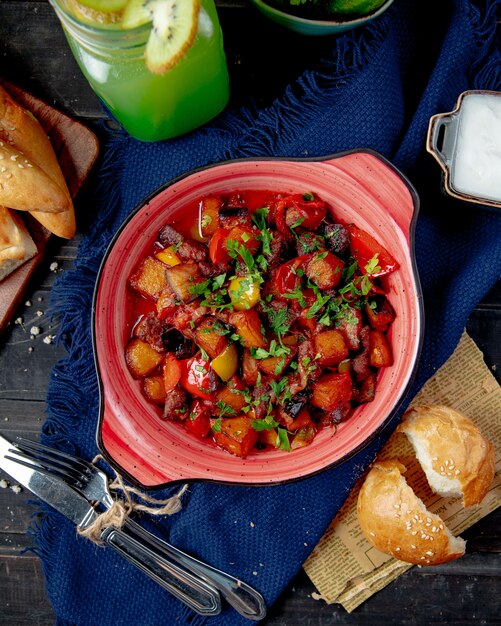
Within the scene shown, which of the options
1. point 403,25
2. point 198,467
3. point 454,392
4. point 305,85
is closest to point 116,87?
point 305,85

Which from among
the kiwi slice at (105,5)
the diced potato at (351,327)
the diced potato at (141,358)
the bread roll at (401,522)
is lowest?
the bread roll at (401,522)

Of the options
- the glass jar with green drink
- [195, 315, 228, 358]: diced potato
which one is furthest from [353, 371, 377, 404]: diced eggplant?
the glass jar with green drink

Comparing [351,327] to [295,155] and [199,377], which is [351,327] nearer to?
[199,377]

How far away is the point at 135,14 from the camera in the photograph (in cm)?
173

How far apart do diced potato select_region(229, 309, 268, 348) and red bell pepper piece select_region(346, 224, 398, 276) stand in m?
0.40

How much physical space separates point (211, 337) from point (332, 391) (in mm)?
422

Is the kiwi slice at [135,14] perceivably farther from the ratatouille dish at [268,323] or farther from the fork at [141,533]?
the fork at [141,533]

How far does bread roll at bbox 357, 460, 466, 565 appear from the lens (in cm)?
230

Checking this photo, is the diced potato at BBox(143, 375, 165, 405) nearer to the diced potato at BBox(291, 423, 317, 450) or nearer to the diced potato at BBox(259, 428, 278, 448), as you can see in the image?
the diced potato at BBox(259, 428, 278, 448)

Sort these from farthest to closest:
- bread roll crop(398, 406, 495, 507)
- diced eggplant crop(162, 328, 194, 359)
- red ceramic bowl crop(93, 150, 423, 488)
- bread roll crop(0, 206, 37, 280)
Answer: bread roll crop(0, 206, 37, 280) → bread roll crop(398, 406, 495, 507) → diced eggplant crop(162, 328, 194, 359) → red ceramic bowl crop(93, 150, 423, 488)

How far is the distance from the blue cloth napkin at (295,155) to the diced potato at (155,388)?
35 cm

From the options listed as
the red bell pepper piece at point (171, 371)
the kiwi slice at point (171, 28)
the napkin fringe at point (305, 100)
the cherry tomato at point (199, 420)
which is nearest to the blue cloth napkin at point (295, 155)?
the napkin fringe at point (305, 100)

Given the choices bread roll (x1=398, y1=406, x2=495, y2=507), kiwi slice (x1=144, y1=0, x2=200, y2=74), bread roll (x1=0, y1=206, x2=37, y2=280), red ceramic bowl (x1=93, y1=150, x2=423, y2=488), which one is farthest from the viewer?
bread roll (x1=0, y1=206, x2=37, y2=280)

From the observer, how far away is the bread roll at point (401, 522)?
2299 millimetres
